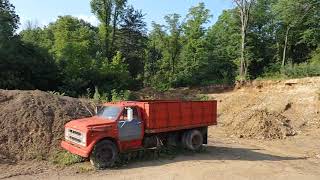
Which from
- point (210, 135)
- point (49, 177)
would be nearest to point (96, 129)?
point (49, 177)

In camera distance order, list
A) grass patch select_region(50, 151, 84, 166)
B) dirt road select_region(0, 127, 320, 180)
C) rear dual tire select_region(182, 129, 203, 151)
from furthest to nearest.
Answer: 1. rear dual tire select_region(182, 129, 203, 151)
2. grass patch select_region(50, 151, 84, 166)
3. dirt road select_region(0, 127, 320, 180)

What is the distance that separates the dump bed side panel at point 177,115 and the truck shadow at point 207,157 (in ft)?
3.67

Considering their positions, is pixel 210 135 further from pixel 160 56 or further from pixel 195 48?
pixel 160 56

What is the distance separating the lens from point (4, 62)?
33562 millimetres

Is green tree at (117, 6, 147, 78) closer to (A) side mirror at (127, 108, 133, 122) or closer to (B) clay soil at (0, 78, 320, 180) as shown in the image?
(B) clay soil at (0, 78, 320, 180)

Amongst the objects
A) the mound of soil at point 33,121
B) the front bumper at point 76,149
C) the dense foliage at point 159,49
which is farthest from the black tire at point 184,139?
the dense foliage at point 159,49

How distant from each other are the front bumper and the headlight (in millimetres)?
159

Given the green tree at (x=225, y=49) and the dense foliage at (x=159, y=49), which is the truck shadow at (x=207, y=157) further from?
the green tree at (x=225, y=49)

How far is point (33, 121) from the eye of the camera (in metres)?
16.9

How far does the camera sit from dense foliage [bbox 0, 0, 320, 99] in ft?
118

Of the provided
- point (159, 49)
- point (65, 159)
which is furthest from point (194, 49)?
point (65, 159)

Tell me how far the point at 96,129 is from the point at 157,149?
326cm

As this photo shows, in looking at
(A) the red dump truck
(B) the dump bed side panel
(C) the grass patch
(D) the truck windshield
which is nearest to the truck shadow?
(A) the red dump truck

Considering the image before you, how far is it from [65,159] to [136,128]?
9.11 feet
